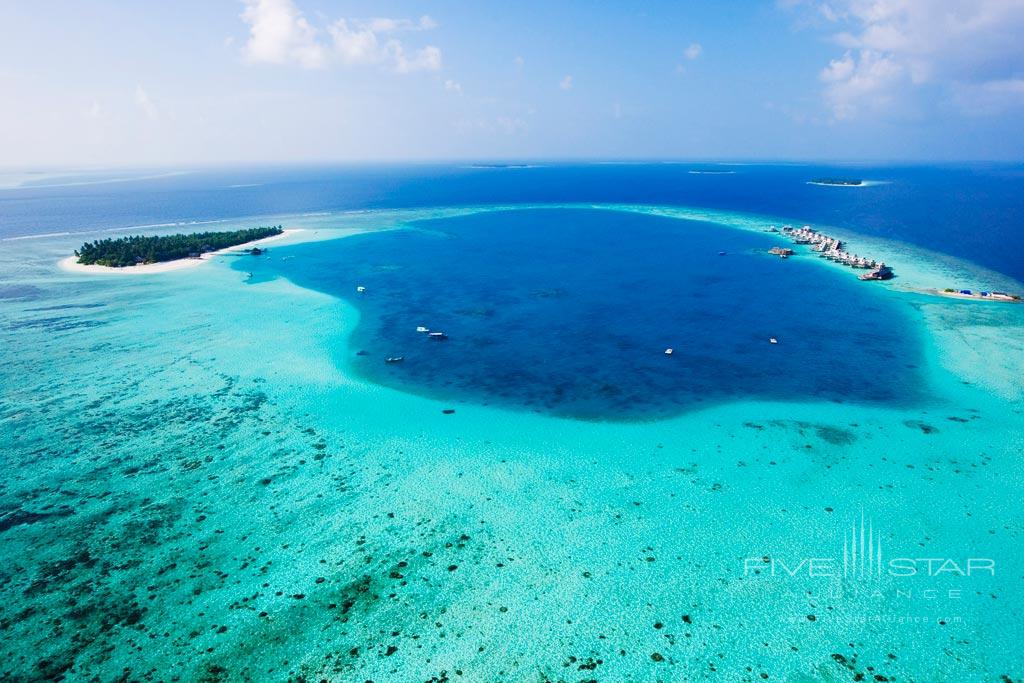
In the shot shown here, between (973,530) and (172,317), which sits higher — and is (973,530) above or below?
below

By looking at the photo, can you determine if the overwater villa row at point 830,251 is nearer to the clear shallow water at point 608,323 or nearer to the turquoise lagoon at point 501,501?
the clear shallow water at point 608,323

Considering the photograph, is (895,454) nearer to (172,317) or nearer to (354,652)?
(354,652)

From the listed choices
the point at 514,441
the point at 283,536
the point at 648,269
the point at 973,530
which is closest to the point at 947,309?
the point at 648,269

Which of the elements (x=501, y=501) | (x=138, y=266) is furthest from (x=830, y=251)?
(x=138, y=266)

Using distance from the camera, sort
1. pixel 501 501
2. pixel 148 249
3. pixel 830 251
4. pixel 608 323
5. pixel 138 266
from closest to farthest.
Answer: pixel 501 501, pixel 608 323, pixel 138 266, pixel 148 249, pixel 830 251

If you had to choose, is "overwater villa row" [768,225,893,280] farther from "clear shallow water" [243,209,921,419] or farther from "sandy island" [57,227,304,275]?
"sandy island" [57,227,304,275]

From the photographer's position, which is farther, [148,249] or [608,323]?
[148,249]

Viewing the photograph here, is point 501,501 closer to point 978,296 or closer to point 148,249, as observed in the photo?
point 978,296

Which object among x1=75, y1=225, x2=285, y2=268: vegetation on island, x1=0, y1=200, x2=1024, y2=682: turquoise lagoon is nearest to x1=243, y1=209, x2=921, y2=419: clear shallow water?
x1=0, y1=200, x2=1024, y2=682: turquoise lagoon
